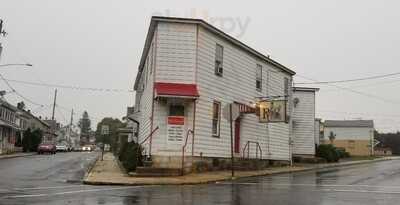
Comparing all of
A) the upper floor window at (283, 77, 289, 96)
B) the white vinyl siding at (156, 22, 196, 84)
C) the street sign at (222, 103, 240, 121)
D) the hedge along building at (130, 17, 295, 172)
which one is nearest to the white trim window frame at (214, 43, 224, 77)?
the hedge along building at (130, 17, 295, 172)

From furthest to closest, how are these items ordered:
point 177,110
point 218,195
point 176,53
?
point 176,53 < point 177,110 < point 218,195

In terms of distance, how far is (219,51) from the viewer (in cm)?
3097

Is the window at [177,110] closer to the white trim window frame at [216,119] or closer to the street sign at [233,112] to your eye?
the white trim window frame at [216,119]

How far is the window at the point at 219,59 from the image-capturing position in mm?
30641

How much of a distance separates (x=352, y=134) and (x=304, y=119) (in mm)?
59495

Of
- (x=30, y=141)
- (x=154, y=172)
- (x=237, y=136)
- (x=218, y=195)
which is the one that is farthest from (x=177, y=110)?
(x=30, y=141)

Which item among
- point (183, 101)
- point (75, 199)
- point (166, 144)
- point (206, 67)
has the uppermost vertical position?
point (206, 67)

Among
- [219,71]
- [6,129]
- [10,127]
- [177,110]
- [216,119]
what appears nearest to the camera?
[177,110]

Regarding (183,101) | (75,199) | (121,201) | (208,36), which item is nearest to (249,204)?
(121,201)

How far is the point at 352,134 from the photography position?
342 feet

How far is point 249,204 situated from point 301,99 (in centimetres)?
3388

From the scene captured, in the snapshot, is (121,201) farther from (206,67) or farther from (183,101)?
(206,67)

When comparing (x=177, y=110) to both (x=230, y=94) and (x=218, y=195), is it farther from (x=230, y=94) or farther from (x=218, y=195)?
(x=218, y=195)

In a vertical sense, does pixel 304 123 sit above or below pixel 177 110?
above
